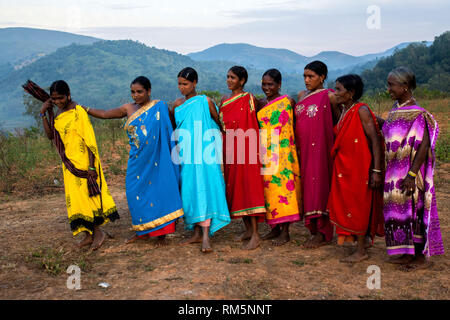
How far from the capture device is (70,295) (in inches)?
128

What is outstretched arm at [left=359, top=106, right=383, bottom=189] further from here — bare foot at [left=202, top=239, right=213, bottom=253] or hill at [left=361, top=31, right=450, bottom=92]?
hill at [left=361, top=31, right=450, bottom=92]

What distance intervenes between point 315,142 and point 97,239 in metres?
2.65

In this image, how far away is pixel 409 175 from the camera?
348cm

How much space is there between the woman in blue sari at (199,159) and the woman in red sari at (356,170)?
4.06 feet

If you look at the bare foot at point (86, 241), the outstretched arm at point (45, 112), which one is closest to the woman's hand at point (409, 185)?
the bare foot at point (86, 241)

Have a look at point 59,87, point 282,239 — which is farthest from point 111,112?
point 282,239

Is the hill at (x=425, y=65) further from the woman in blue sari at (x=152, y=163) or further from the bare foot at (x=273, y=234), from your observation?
the woman in blue sari at (x=152, y=163)

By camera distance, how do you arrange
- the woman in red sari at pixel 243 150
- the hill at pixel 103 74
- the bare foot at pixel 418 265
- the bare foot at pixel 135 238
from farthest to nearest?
1. the hill at pixel 103 74
2. the bare foot at pixel 135 238
3. the woman in red sari at pixel 243 150
4. the bare foot at pixel 418 265

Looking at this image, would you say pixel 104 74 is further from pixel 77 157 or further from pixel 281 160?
pixel 281 160

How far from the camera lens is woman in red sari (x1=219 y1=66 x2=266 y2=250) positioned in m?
4.33

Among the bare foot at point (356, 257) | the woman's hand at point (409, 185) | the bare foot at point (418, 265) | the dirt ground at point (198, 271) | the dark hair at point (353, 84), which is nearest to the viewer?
the dirt ground at point (198, 271)

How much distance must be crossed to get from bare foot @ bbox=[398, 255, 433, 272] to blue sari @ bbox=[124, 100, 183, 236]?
7.55ft

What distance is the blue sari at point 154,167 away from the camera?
432 cm

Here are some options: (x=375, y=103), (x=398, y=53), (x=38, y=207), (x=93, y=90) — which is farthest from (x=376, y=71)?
(x=93, y=90)
